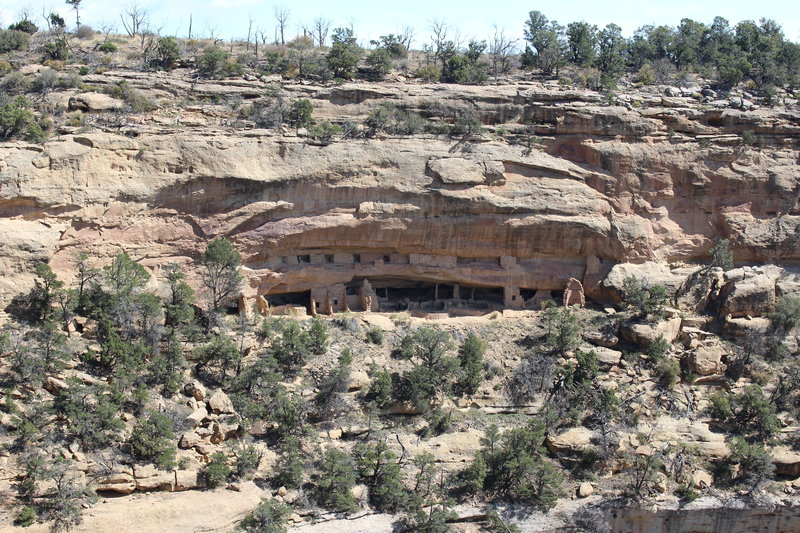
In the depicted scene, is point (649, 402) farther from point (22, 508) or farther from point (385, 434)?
point (22, 508)

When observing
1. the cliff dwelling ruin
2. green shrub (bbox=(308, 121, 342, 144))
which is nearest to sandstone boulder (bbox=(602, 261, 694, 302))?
the cliff dwelling ruin

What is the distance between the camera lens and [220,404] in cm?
3247

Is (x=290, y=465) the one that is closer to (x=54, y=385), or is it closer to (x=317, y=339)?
(x=317, y=339)

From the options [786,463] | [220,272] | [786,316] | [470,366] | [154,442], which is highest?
[220,272]

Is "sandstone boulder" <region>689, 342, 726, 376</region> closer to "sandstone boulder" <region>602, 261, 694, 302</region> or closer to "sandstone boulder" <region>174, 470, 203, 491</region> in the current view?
"sandstone boulder" <region>602, 261, 694, 302</region>

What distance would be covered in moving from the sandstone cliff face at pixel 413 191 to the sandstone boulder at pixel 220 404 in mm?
6416

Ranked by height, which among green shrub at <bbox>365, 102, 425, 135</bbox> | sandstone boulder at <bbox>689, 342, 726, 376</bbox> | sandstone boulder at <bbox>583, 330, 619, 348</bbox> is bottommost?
sandstone boulder at <bbox>689, 342, 726, 376</bbox>

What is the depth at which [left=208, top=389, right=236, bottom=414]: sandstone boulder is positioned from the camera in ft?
106

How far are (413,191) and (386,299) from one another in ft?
16.6

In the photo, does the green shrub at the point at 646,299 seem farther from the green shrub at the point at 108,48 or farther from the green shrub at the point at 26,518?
the green shrub at the point at 108,48

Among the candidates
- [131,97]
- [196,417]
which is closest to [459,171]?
[131,97]

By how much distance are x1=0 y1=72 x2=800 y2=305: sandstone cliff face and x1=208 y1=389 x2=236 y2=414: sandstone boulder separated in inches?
253

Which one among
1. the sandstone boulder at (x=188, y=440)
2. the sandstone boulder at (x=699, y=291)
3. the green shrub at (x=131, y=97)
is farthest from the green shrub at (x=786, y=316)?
the green shrub at (x=131, y=97)

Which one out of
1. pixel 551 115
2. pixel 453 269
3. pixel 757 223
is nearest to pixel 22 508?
pixel 453 269
